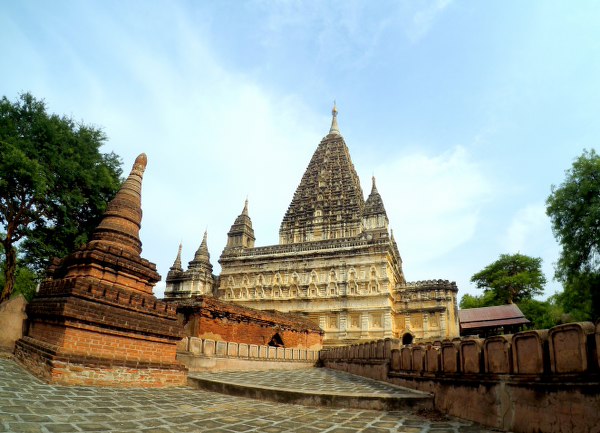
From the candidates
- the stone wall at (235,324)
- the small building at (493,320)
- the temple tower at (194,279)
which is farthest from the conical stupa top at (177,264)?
the small building at (493,320)

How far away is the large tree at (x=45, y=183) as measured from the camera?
1548 centimetres

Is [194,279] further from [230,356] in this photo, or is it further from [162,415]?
[162,415]

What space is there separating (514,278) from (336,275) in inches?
984

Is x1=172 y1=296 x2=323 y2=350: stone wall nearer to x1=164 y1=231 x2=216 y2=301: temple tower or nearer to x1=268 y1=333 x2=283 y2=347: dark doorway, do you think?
x1=268 y1=333 x2=283 y2=347: dark doorway

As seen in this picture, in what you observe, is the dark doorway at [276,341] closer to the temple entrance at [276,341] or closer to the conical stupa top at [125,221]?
the temple entrance at [276,341]

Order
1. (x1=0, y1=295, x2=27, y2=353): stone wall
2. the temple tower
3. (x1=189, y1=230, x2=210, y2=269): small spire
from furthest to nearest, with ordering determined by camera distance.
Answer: (x1=189, y1=230, x2=210, y2=269): small spire < the temple tower < (x1=0, y1=295, x2=27, y2=353): stone wall

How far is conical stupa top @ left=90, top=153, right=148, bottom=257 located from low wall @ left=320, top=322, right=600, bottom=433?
361 inches

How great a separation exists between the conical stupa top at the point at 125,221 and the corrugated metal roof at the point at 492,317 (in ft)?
88.0

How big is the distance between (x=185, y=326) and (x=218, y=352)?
1.78 metres

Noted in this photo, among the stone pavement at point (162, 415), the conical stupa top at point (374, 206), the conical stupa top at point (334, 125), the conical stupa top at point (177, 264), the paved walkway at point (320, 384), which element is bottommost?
the paved walkway at point (320, 384)

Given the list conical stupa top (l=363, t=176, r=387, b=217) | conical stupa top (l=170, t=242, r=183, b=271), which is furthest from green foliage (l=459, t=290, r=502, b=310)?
conical stupa top (l=170, t=242, r=183, b=271)

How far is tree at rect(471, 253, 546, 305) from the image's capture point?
42.8 m

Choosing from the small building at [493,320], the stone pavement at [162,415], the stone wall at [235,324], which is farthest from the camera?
the small building at [493,320]

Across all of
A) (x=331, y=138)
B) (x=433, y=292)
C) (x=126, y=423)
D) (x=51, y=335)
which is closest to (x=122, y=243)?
(x=51, y=335)
